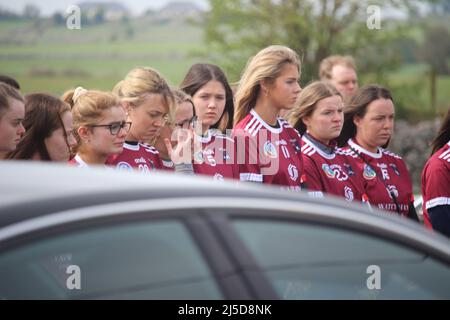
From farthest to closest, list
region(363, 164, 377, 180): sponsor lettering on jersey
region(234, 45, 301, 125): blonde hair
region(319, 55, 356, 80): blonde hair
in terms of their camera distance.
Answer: region(319, 55, 356, 80): blonde hair < region(363, 164, 377, 180): sponsor lettering on jersey < region(234, 45, 301, 125): blonde hair

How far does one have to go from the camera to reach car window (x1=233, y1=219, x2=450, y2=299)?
2.92m

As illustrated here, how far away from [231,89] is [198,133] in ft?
2.69

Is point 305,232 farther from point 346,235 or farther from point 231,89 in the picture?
point 231,89

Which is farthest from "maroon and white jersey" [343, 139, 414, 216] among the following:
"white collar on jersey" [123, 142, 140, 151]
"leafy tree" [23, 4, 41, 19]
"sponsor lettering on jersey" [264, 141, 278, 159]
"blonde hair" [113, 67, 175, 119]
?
"leafy tree" [23, 4, 41, 19]

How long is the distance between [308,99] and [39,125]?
2.35 metres

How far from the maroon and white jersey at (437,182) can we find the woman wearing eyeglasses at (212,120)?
4.78 feet

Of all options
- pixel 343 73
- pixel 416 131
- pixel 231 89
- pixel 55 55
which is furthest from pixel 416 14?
pixel 231 89

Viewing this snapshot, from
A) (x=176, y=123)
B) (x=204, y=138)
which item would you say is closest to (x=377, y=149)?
(x=204, y=138)

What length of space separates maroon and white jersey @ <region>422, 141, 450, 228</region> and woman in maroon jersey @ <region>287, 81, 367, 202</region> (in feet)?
1.47

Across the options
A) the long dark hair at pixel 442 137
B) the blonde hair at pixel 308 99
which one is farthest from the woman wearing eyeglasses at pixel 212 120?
the long dark hair at pixel 442 137

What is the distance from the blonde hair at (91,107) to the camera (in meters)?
6.50

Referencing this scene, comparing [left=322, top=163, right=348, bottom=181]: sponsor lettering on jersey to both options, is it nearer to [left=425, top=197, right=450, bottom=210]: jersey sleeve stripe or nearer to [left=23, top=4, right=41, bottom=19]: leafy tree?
Answer: [left=425, top=197, right=450, bottom=210]: jersey sleeve stripe

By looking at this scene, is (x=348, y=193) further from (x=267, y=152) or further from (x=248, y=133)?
(x=248, y=133)

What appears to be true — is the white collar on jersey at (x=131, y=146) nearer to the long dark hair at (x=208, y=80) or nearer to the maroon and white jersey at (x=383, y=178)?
the long dark hair at (x=208, y=80)
